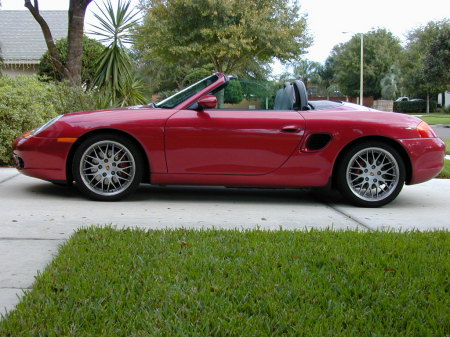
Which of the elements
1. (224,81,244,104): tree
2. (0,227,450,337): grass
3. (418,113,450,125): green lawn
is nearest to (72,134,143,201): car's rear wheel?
(224,81,244,104): tree

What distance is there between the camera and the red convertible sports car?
202 inches

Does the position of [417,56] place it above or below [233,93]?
above

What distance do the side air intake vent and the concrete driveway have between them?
628mm

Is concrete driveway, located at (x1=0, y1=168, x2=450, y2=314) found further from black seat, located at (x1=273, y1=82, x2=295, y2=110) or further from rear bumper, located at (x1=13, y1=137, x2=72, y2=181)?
black seat, located at (x1=273, y1=82, x2=295, y2=110)

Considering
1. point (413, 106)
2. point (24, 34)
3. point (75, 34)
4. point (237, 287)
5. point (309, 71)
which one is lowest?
point (237, 287)

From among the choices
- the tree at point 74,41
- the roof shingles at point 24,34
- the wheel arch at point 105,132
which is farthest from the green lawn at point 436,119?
the wheel arch at point 105,132

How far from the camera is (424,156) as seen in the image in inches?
205

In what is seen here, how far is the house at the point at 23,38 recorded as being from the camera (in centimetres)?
2088

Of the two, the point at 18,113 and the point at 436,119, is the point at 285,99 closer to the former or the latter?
the point at 18,113

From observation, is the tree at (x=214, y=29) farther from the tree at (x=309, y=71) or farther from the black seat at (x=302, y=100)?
the tree at (x=309, y=71)

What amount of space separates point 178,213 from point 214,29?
21798 millimetres

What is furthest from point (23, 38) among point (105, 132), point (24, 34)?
point (105, 132)

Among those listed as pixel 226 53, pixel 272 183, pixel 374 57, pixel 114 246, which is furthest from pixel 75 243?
pixel 374 57

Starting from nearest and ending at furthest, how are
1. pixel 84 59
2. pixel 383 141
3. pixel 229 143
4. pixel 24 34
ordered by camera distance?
pixel 229 143
pixel 383 141
pixel 84 59
pixel 24 34
